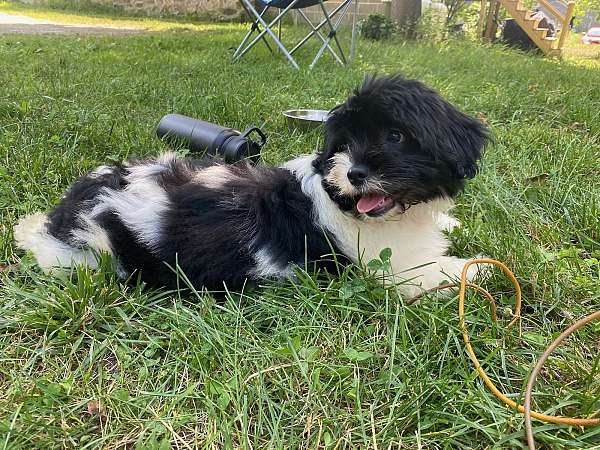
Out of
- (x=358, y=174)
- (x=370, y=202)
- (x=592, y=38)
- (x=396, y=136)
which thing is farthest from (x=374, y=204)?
(x=592, y=38)

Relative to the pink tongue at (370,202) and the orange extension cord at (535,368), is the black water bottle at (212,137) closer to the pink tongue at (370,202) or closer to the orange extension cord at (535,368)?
the pink tongue at (370,202)

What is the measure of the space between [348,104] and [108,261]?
1.38 metres

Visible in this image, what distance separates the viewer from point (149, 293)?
8.01 ft

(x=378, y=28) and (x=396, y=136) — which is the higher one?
(x=396, y=136)

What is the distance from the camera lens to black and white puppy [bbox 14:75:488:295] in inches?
85.7

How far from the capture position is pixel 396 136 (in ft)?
7.23

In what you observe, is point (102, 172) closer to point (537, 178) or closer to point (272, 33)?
point (537, 178)

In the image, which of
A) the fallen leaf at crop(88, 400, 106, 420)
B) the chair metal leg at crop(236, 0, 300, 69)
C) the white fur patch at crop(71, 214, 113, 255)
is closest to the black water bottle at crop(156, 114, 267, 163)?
the white fur patch at crop(71, 214, 113, 255)

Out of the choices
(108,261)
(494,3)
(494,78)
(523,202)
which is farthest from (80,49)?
(494,3)

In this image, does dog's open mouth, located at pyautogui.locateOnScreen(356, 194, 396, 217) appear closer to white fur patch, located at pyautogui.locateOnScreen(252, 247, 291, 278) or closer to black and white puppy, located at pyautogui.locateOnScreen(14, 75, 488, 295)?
black and white puppy, located at pyautogui.locateOnScreen(14, 75, 488, 295)

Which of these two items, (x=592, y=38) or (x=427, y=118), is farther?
(x=592, y=38)

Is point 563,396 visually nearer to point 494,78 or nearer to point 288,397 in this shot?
point 288,397

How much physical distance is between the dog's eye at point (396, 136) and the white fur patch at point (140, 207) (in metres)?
1.12

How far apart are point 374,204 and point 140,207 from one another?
1142 millimetres
